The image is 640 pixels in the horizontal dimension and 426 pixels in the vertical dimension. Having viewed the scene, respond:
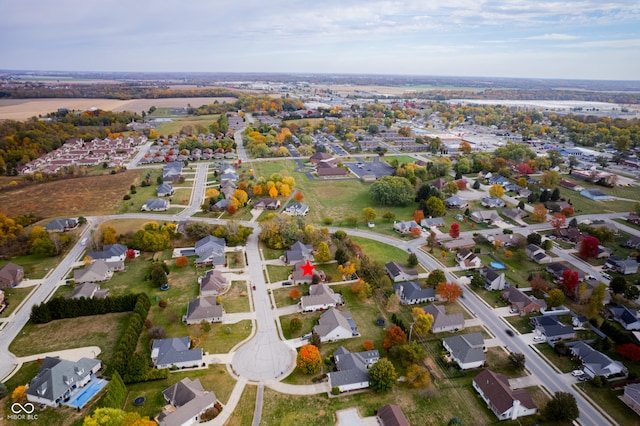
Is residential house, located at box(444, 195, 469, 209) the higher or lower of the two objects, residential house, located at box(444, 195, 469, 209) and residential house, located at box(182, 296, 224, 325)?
the higher

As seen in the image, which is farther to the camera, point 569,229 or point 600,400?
point 569,229

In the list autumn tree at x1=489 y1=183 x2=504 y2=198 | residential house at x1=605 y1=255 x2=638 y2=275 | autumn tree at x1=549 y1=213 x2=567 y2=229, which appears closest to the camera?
residential house at x1=605 y1=255 x2=638 y2=275

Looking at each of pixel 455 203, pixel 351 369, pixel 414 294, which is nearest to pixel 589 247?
pixel 455 203

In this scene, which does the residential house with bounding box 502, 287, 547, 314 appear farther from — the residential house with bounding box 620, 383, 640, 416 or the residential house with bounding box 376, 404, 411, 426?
the residential house with bounding box 376, 404, 411, 426

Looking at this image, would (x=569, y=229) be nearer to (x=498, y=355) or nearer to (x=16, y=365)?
(x=498, y=355)

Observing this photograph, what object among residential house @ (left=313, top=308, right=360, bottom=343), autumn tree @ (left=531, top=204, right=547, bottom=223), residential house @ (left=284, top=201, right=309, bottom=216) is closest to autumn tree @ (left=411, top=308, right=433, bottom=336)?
residential house @ (left=313, top=308, right=360, bottom=343)

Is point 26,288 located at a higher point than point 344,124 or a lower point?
lower

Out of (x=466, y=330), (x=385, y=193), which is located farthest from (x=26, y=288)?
(x=385, y=193)
